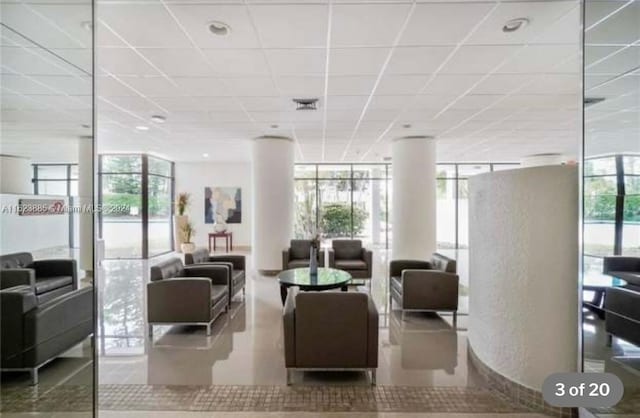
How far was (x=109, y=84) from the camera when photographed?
4090mm

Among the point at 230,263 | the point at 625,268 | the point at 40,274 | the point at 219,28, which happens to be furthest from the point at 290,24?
the point at 230,263

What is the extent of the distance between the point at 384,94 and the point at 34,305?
4553 mm

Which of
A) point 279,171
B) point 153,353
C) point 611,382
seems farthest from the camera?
point 279,171

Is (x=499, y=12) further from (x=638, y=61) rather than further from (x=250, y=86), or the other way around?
(x=250, y=86)

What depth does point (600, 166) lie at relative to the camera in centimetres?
257

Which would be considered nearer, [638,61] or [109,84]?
[638,61]

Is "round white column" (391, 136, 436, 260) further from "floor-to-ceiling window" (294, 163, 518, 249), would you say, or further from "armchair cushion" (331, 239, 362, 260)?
"floor-to-ceiling window" (294, 163, 518, 249)

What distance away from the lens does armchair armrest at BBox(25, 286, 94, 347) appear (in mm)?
2861

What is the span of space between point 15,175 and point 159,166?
9189 millimetres

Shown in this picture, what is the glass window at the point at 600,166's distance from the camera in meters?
2.47

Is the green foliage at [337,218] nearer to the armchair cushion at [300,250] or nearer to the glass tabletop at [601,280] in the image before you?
the armchair cushion at [300,250]

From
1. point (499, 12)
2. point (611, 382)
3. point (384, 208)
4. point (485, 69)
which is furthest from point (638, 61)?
point (384, 208)

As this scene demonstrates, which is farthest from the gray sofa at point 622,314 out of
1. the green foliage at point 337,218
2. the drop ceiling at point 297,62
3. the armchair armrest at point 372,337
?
the green foliage at point 337,218

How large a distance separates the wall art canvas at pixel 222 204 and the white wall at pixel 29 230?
8569mm
